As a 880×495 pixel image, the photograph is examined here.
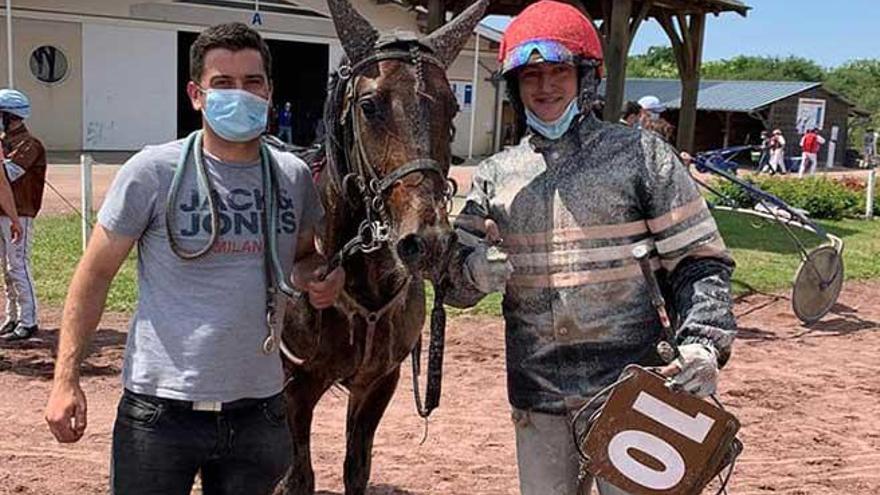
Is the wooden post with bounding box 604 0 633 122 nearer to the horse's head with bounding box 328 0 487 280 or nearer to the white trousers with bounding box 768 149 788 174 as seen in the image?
the horse's head with bounding box 328 0 487 280

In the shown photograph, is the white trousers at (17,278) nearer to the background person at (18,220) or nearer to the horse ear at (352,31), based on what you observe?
the background person at (18,220)

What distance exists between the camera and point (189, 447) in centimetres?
237

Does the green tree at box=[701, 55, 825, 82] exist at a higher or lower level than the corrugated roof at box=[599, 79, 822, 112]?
higher

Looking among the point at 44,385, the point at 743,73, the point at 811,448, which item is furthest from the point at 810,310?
the point at 743,73

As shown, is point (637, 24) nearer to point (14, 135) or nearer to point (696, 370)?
point (14, 135)

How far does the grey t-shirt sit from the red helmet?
0.78 metres

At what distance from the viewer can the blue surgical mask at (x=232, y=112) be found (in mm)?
2324

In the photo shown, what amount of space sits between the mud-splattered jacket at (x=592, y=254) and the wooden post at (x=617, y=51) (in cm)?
869

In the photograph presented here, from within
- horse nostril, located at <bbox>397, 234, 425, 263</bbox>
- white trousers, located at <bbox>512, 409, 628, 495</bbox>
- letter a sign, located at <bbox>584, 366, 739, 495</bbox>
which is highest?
horse nostril, located at <bbox>397, 234, 425, 263</bbox>

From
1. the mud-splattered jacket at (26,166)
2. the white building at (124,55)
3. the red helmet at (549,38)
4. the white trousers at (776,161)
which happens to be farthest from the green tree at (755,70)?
the red helmet at (549,38)

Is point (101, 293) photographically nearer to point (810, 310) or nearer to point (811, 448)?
point (811, 448)

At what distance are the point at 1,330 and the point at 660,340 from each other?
5.85 m

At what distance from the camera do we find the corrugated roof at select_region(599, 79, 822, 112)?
115ft

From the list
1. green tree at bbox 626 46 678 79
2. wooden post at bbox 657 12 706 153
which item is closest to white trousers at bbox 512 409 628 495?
wooden post at bbox 657 12 706 153
